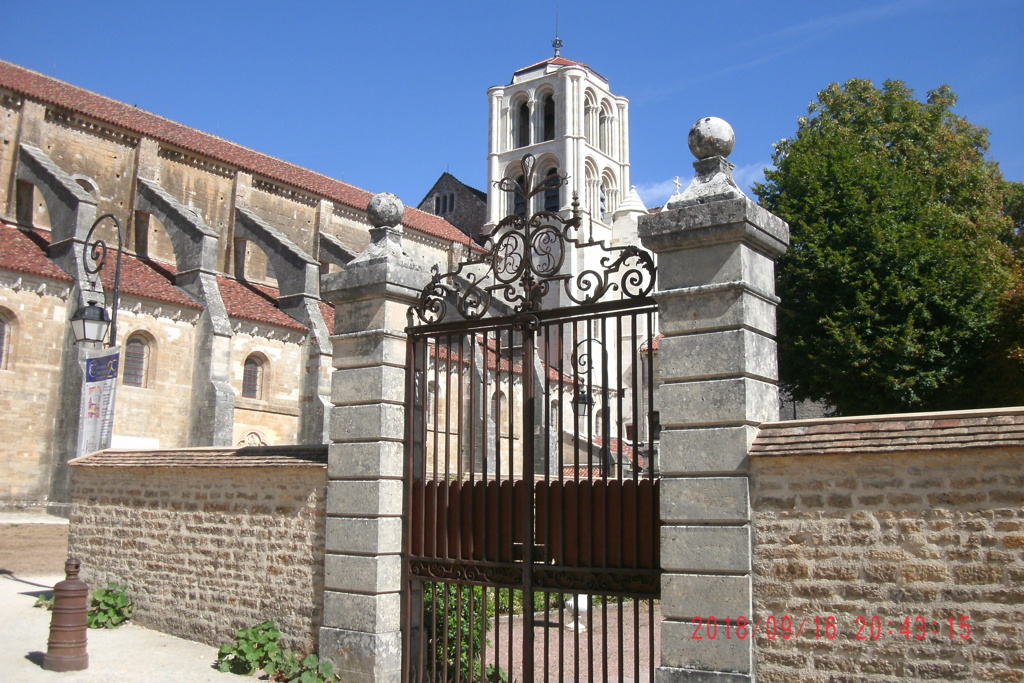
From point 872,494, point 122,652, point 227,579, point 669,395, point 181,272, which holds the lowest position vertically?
point 122,652

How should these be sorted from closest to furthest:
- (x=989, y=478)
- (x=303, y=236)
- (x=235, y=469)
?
(x=989, y=478) → (x=235, y=469) → (x=303, y=236)

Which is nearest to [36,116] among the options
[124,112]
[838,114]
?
[124,112]

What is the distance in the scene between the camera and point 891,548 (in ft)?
15.9

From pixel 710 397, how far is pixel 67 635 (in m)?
5.73

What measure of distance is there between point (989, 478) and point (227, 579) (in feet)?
20.7

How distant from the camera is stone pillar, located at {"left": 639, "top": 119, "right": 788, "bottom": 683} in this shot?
525 cm

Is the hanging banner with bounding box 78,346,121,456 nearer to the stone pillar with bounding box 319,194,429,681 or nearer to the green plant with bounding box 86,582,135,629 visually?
the green plant with bounding box 86,582,135,629

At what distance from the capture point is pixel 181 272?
2444 centimetres

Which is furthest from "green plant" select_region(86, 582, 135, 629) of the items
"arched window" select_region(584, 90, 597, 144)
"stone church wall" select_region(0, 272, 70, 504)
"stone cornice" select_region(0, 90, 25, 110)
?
"arched window" select_region(584, 90, 597, 144)

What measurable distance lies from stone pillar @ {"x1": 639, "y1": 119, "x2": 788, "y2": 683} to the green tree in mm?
13319

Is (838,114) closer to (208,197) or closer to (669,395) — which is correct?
(208,197)

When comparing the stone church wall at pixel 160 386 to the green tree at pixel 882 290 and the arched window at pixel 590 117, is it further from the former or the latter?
the arched window at pixel 590 117

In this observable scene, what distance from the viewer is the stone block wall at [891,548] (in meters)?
4.55

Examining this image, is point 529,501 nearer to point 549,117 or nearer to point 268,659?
point 268,659
